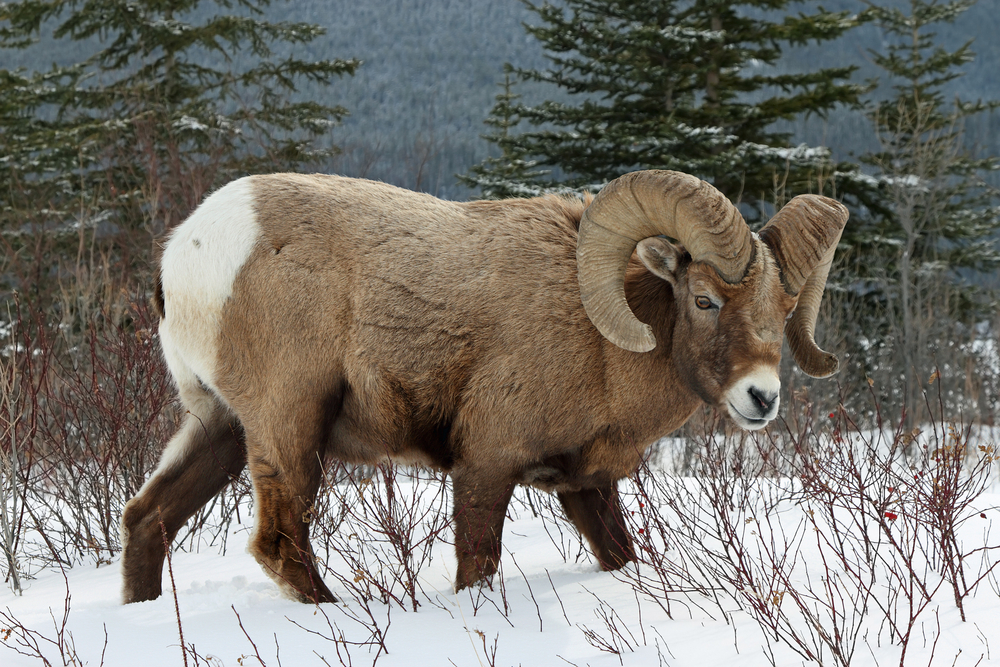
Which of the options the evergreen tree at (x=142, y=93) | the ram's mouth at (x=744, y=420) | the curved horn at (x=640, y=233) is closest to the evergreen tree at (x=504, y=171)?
the evergreen tree at (x=142, y=93)

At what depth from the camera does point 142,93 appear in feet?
58.0

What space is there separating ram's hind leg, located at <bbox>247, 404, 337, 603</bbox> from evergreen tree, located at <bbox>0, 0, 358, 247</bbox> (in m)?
11.9

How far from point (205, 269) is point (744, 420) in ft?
9.89

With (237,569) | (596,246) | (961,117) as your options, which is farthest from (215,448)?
(961,117)

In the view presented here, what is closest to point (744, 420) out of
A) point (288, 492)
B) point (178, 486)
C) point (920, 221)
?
point (288, 492)

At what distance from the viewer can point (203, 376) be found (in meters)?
5.02

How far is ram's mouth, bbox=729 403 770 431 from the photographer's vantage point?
165 inches

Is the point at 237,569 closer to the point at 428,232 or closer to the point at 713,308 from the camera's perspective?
the point at 428,232

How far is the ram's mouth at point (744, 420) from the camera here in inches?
165

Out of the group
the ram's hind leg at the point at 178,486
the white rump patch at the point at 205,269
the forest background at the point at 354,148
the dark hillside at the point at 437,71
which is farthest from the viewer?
the forest background at the point at 354,148

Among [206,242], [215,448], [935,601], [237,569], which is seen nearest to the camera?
[935,601]

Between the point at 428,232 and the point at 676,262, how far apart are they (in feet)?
4.67

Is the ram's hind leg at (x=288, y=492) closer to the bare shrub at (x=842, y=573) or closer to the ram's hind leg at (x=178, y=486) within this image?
the ram's hind leg at (x=178, y=486)

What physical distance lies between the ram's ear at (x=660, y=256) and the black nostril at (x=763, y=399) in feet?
2.89
